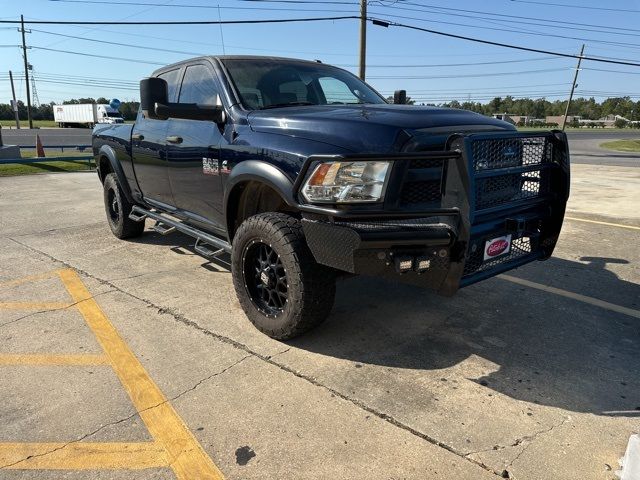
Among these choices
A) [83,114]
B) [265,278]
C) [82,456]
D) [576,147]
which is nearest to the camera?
[82,456]

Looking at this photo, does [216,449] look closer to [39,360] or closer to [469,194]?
[39,360]

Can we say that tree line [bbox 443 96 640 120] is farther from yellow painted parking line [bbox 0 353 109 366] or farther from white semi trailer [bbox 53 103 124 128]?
yellow painted parking line [bbox 0 353 109 366]

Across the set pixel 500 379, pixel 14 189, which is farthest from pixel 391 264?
pixel 14 189

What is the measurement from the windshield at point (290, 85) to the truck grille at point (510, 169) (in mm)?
1598

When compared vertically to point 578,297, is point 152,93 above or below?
above

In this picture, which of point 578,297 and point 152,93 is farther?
point 578,297

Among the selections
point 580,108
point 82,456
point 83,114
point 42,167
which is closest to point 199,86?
point 82,456

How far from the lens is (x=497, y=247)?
3.09 meters

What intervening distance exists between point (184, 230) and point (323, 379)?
96.3 inches

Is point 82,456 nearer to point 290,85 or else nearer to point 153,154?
point 290,85

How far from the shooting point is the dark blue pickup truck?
264cm

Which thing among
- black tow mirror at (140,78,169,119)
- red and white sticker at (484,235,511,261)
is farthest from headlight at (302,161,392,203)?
black tow mirror at (140,78,169,119)

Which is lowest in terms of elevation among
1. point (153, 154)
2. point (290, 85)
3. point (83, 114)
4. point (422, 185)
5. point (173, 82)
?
point (422, 185)

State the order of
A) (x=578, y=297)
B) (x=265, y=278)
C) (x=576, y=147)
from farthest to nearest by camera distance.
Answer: (x=576, y=147) < (x=578, y=297) < (x=265, y=278)
